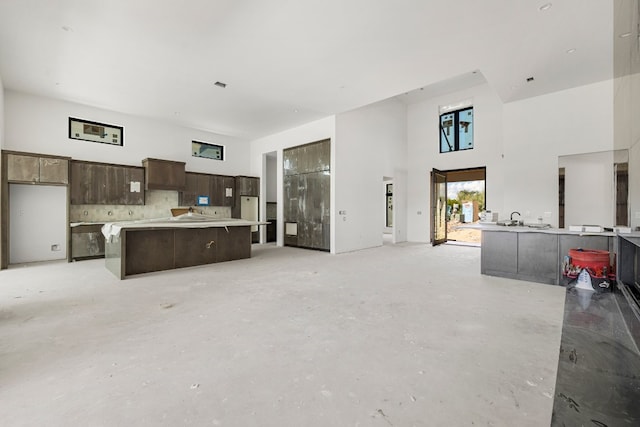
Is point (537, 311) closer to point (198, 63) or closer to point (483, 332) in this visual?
point (483, 332)

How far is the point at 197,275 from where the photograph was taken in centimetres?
471

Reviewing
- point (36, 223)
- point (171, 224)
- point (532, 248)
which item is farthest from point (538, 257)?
point (36, 223)

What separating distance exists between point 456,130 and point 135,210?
9.96 metres

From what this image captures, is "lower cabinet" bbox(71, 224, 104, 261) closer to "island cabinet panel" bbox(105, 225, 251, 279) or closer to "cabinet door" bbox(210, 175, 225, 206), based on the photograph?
"island cabinet panel" bbox(105, 225, 251, 279)

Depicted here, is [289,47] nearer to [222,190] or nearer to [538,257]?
[538,257]

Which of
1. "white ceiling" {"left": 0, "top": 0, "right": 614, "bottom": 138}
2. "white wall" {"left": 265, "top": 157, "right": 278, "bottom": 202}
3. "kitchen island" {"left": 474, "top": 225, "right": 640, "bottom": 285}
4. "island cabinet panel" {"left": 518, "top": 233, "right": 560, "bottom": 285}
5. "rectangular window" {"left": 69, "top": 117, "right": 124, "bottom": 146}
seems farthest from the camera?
"white wall" {"left": 265, "top": 157, "right": 278, "bottom": 202}

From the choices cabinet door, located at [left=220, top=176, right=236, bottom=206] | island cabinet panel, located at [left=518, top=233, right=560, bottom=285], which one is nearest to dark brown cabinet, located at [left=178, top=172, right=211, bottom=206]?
cabinet door, located at [left=220, top=176, right=236, bottom=206]

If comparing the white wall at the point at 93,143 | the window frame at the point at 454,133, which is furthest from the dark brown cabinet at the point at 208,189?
the window frame at the point at 454,133

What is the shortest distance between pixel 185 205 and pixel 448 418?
26.1 feet

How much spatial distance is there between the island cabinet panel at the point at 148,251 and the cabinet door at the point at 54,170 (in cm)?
267

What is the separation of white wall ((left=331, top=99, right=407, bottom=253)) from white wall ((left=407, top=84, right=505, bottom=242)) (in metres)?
1.01

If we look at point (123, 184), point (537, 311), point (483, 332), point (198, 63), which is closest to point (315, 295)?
point (483, 332)

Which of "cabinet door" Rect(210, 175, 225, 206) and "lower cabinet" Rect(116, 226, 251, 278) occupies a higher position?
"cabinet door" Rect(210, 175, 225, 206)

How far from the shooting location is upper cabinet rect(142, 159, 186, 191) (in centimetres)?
705
